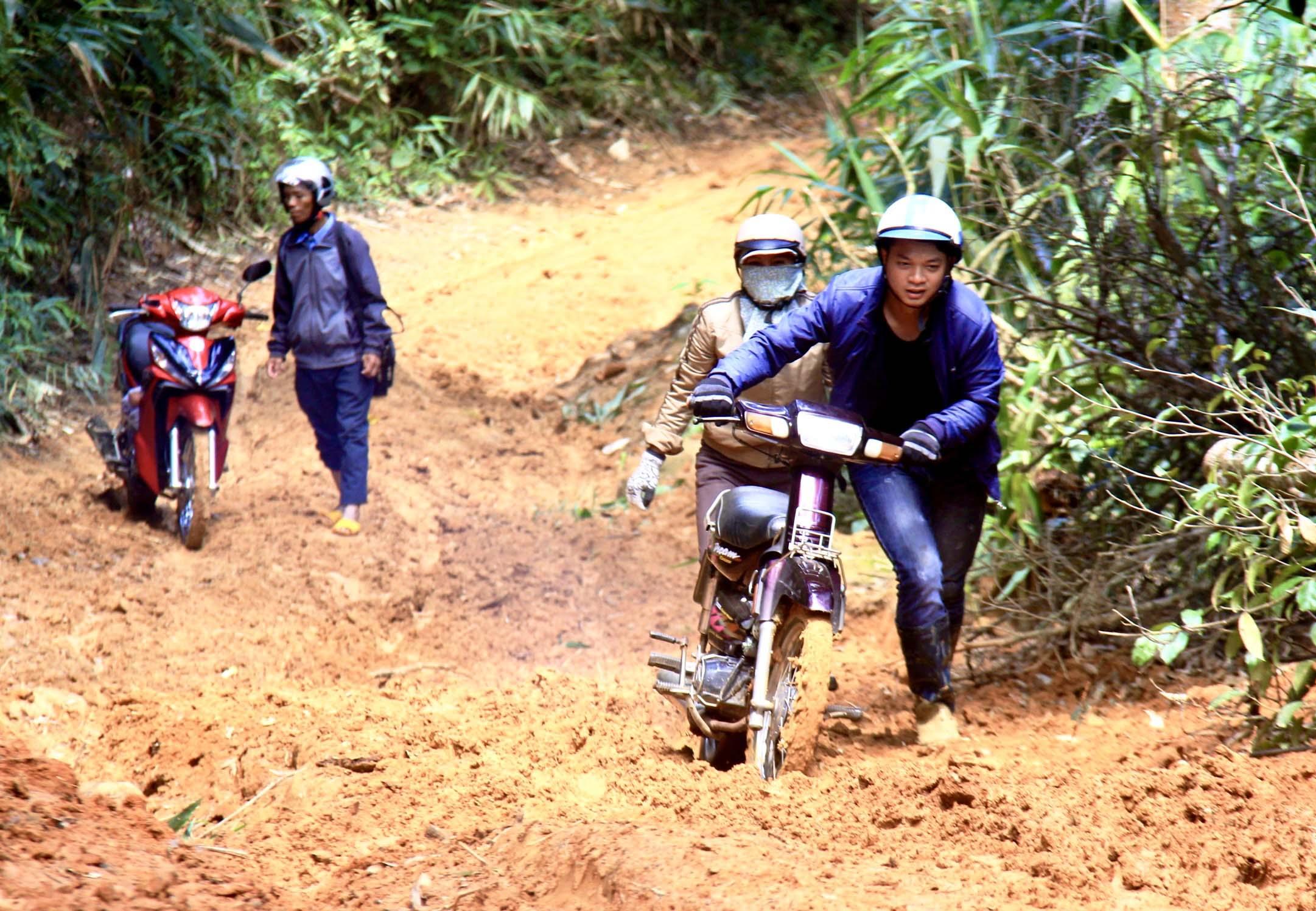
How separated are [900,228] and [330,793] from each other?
2.38 metres

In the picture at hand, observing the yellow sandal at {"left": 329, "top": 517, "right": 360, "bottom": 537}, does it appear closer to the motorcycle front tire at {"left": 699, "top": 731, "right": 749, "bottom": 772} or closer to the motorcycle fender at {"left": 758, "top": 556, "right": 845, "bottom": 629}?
the motorcycle front tire at {"left": 699, "top": 731, "right": 749, "bottom": 772}

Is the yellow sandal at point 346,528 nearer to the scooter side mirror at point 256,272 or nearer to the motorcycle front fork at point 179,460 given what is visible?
the motorcycle front fork at point 179,460

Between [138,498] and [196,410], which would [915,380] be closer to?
[196,410]

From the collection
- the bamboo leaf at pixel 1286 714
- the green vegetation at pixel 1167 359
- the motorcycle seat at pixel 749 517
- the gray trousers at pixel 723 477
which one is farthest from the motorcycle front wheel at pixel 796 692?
the bamboo leaf at pixel 1286 714

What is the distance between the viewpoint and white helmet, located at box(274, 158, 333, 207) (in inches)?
288

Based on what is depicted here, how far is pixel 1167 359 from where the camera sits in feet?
17.2

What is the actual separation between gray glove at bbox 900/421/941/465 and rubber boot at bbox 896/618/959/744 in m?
0.65

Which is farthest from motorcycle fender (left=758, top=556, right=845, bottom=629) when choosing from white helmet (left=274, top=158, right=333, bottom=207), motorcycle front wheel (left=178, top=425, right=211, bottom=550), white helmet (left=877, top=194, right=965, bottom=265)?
white helmet (left=274, top=158, right=333, bottom=207)

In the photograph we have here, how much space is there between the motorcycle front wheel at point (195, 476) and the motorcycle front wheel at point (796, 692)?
4.05 meters

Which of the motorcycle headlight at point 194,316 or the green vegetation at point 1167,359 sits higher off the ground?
the green vegetation at point 1167,359

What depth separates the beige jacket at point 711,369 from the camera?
196 inches

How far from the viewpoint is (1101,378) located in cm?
552

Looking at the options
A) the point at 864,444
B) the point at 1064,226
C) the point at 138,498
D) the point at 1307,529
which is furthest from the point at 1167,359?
the point at 138,498

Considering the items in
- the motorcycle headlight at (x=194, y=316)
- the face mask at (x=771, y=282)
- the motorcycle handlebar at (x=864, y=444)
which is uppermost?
the face mask at (x=771, y=282)
